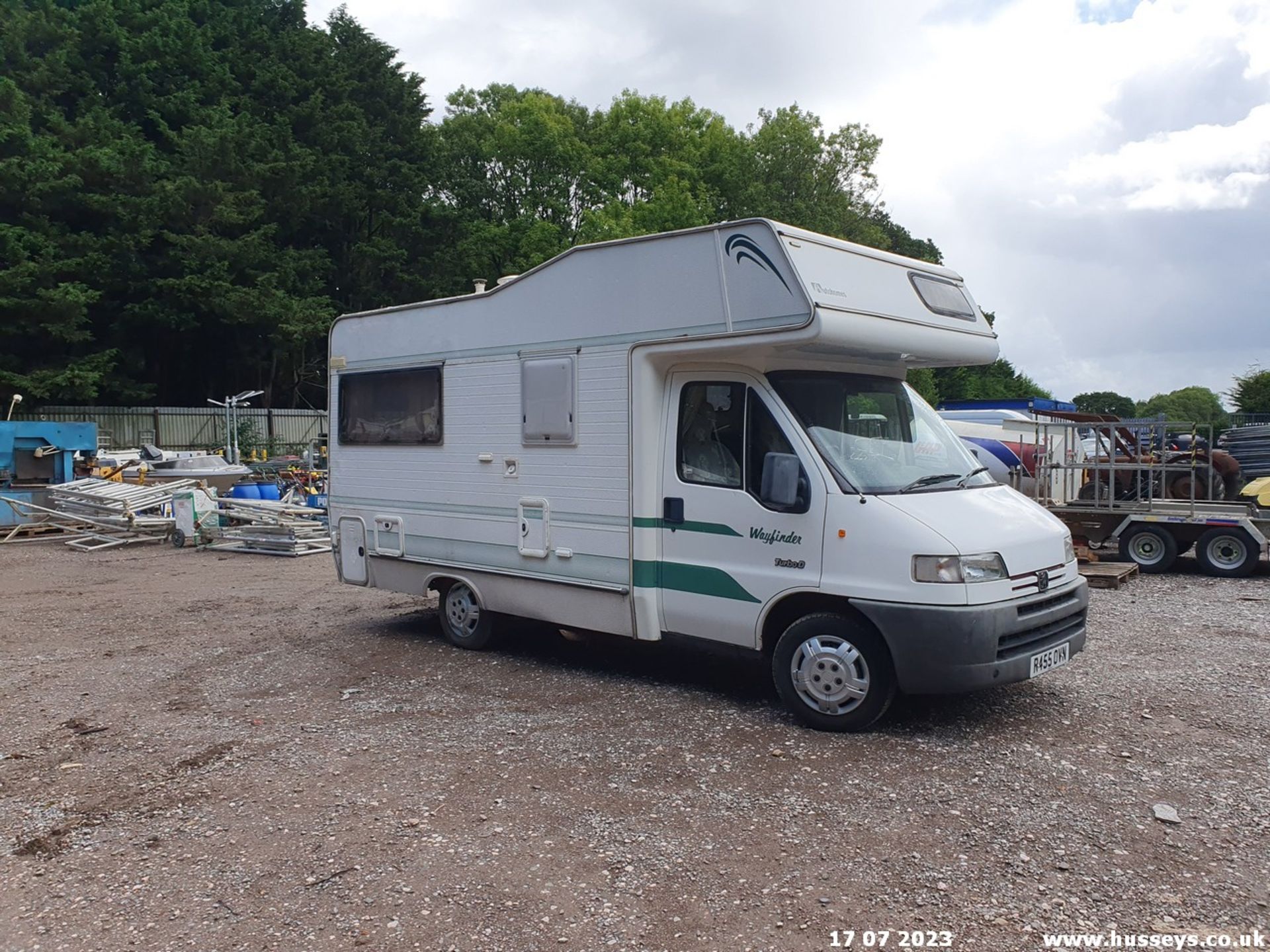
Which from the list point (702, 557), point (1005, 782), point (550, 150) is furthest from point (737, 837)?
point (550, 150)

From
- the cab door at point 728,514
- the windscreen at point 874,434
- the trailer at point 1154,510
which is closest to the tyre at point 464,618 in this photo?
the cab door at point 728,514

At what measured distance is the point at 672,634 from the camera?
6.45 meters

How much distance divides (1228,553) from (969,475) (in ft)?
25.5

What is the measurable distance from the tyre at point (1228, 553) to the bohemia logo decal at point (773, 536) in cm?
868

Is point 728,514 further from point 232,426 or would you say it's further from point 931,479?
point 232,426

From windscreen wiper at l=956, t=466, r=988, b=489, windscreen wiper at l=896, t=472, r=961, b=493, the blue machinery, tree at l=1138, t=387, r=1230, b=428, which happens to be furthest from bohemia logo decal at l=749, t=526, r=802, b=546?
tree at l=1138, t=387, r=1230, b=428

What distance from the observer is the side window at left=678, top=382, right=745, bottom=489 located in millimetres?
6090

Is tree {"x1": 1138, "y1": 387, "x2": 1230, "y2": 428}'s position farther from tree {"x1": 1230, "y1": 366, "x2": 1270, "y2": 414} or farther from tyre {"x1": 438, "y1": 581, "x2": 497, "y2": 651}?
tyre {"x1": 438, "y1": 581, "x2": 497, "y2": 651}

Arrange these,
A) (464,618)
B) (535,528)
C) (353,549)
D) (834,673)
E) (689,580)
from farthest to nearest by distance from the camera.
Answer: (353,549), (464,618), (535,528), (689,580), (834,673)

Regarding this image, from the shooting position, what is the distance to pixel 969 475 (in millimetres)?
6172

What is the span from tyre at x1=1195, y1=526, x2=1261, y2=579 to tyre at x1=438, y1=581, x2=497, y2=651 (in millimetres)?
9200

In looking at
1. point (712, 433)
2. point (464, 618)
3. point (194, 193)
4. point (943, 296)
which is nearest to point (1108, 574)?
point (943, 296)

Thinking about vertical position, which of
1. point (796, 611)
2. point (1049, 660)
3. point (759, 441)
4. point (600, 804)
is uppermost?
point (759, 441)

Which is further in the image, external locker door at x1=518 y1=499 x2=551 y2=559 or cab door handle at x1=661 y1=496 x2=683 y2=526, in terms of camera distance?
external locker door at x1=518 y1=499 x2=551 y2=559
